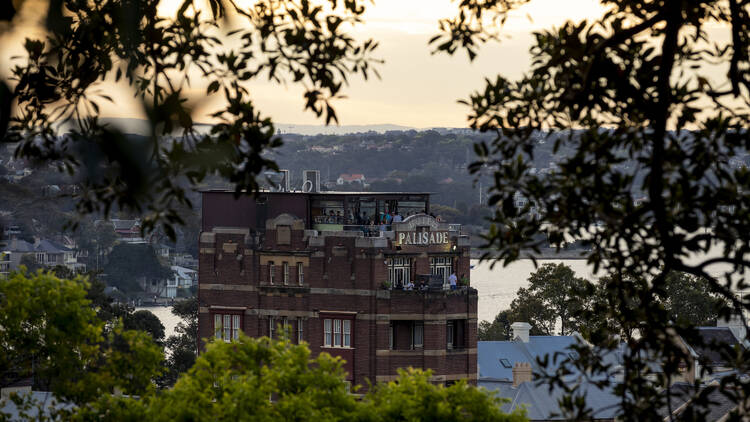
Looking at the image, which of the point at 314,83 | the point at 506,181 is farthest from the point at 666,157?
the point at 314,83

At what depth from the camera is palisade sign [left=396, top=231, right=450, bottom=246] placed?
51.3 meters

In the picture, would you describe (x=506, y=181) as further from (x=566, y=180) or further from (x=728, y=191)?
(x=728, y=191)

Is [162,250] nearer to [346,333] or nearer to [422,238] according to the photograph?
[346,333]

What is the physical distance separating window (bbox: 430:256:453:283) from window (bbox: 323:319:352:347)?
420cm

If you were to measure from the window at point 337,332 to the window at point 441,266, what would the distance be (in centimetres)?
420

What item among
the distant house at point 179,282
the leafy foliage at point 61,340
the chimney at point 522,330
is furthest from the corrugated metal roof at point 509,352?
the distant house at point 179,282

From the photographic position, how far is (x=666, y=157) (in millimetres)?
9453

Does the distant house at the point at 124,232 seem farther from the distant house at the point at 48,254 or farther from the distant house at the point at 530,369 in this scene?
the distant house at the point at 530,369

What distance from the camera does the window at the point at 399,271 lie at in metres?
51.6

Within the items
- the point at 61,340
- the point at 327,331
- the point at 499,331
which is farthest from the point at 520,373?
the point at 61,340

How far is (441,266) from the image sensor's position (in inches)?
2045

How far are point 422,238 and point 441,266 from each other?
1552 mm

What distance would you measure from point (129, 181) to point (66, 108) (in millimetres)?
800

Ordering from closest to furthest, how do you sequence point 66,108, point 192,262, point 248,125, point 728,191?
point 66,108 < point 248,125 < point 728,191 < point 192,262
